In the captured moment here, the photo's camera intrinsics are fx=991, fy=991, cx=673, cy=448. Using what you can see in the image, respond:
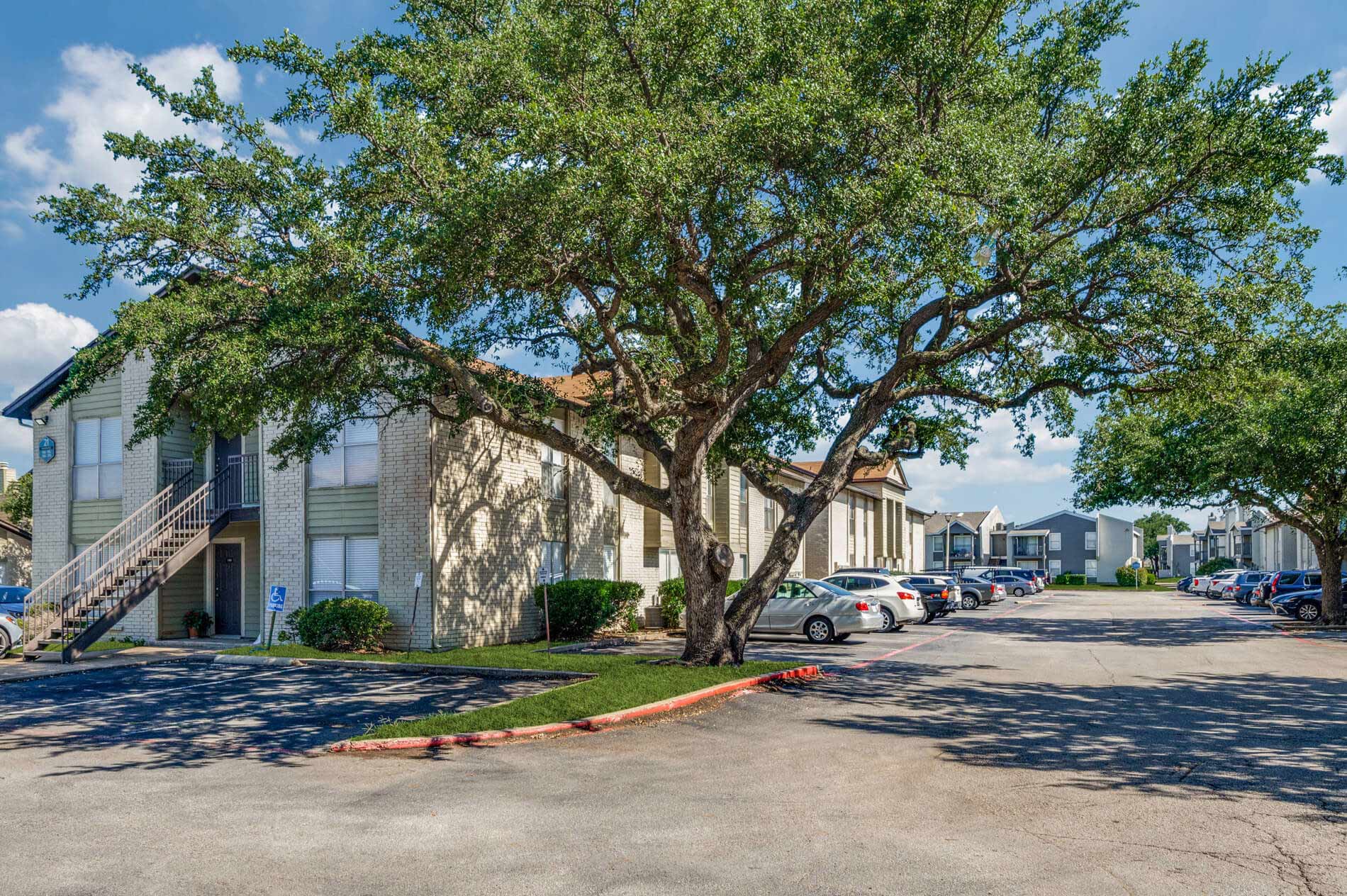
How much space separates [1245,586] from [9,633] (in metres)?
52.4

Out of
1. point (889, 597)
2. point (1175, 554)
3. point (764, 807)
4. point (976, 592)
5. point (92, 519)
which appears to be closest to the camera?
point (764, 807)

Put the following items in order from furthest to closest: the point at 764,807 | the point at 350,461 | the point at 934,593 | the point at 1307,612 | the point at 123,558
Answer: the point at 934,593 → the point at 1307,612 → the point at 123,558 → the point at 350,461 → the point at 764,807

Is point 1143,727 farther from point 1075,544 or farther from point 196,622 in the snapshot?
point 1075,544

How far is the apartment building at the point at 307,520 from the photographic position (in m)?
20.0

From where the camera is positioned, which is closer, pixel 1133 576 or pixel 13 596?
pixel 13 596

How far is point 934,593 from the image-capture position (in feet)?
120

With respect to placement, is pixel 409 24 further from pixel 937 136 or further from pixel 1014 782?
pixel 1014 782

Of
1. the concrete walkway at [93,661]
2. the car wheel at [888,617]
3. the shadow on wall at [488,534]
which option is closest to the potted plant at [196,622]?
the concrete walkway at [93,661]

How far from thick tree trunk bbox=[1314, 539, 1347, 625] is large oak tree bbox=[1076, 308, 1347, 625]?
31mm

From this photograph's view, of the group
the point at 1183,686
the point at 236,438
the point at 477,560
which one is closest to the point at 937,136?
the point at 1183,686

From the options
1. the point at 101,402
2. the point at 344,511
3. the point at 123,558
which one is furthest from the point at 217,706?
the point at 101,402

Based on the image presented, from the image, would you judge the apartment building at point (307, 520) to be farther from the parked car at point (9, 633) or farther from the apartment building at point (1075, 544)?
the apartment building at point (1075, 544)

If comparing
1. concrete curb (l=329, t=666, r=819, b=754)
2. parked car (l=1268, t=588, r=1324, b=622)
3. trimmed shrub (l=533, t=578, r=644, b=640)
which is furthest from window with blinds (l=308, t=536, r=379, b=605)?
parked car (l=1268, t=588, r=1324, b=622)

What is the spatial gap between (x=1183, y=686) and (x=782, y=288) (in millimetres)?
→ 8858
